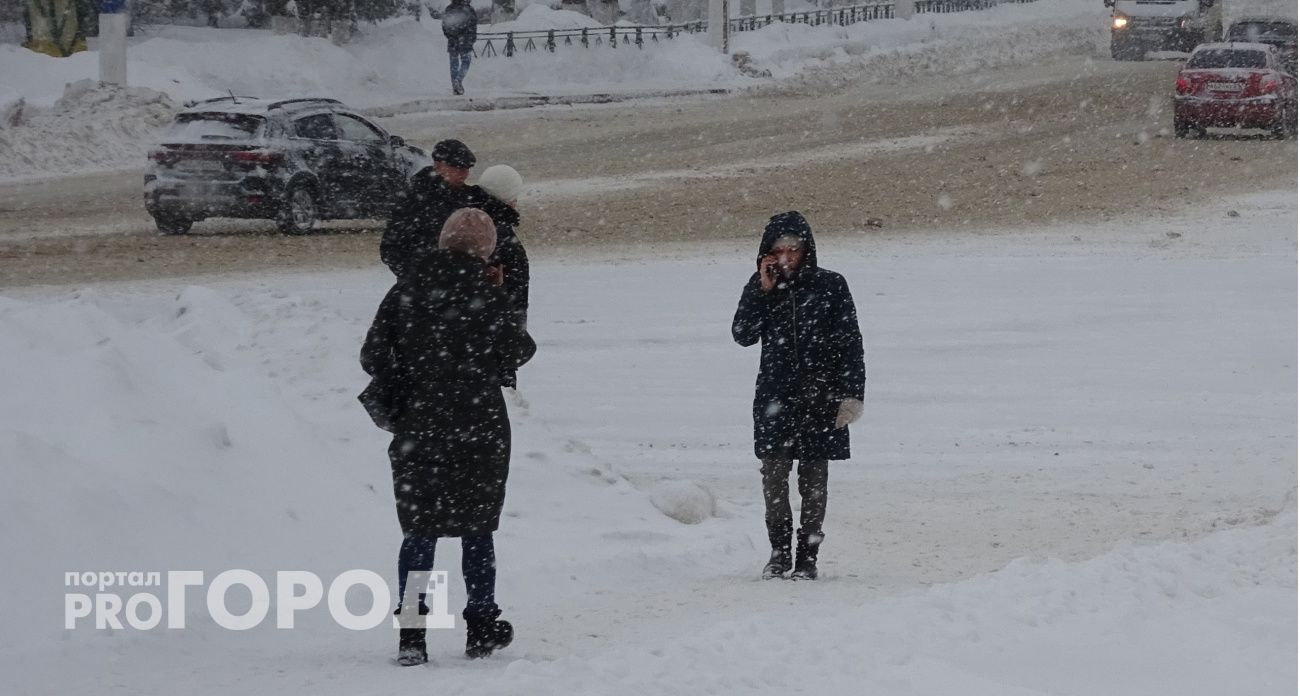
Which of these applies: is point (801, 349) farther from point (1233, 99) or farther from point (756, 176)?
point (1233, 99)

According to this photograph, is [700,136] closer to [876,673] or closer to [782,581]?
[782,581]

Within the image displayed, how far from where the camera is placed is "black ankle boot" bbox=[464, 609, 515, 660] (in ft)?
18.6

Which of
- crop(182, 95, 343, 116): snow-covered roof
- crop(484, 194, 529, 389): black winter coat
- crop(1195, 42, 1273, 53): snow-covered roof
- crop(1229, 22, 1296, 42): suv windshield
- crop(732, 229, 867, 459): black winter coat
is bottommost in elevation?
crop(732, 229, 867, 459): black winter coat

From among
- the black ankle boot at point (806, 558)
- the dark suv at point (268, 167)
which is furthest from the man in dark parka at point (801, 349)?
the dark suv at point (268, 167)

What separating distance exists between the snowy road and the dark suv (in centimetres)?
36

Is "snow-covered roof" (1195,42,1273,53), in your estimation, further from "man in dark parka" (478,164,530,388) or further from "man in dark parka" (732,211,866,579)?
"man in dark parka" (478,164,530,388)

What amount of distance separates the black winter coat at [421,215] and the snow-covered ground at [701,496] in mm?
1050

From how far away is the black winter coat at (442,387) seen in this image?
5430mm

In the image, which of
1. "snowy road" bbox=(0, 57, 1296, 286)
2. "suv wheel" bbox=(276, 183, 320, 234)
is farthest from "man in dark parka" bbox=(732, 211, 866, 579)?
"suv wheel" bbox=(276, 183, 320, 234)

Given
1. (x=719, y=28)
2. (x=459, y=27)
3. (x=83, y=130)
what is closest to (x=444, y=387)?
(x=83, y=130)

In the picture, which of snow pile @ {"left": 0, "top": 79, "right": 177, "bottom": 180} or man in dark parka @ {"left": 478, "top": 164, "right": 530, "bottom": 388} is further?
snow pile @ {"left": 0, "top": 79, "right": 177, "bottom": 180}

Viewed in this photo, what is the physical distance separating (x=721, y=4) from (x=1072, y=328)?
2829 cm

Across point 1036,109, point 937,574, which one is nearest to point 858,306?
point 937,574

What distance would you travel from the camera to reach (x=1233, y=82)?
25609 millimetres
